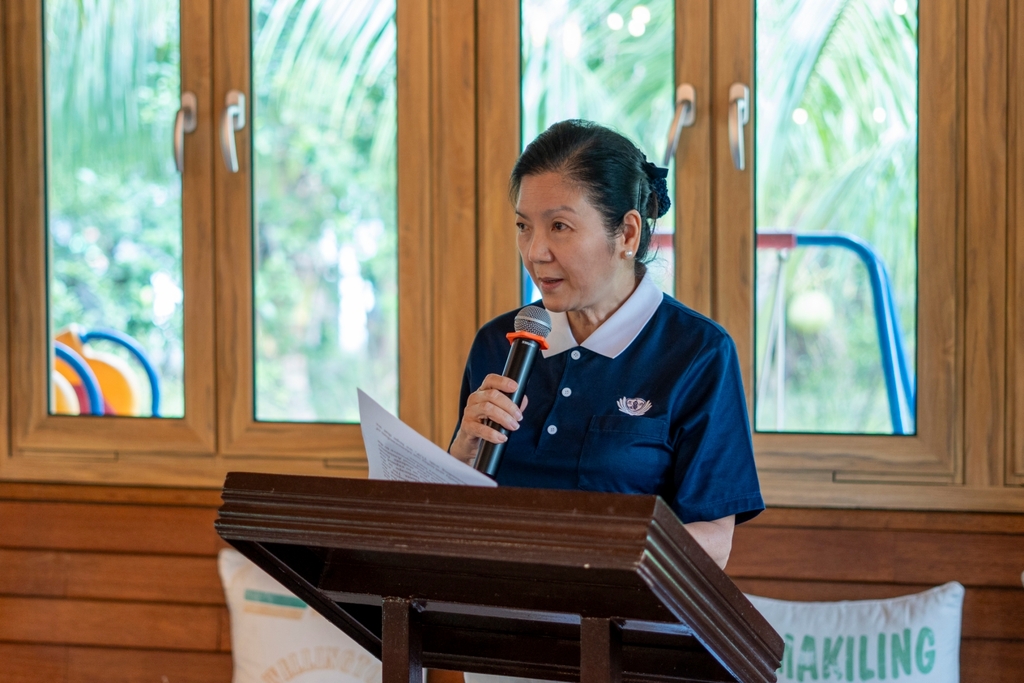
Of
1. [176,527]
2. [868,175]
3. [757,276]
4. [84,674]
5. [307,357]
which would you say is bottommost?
[84,674]

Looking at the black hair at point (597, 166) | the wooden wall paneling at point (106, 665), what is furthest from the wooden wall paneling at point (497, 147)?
the wooden wall paneling at point (106, 665)

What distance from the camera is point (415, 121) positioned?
2428 millimetres

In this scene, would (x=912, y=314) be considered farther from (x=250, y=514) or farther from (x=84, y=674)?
(x=84, y=674)

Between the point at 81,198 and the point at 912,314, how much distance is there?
2.20 meters

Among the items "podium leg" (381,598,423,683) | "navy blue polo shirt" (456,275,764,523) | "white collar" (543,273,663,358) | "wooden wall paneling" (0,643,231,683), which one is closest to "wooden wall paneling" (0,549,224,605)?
"wooden wall paneling" (0,643,231,683)

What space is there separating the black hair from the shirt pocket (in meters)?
0.33

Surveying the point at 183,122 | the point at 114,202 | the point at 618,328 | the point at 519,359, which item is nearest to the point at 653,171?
the point at 618,328

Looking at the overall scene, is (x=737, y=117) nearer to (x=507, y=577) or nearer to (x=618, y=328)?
(x=618, y=328)

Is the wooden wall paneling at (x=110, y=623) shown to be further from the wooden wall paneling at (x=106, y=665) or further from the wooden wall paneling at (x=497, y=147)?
the wooden wall paneling at (x=497, y=147)

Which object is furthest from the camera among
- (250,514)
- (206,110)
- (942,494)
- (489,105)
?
(206,110)

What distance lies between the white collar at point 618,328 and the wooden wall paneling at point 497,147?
672 millimetres

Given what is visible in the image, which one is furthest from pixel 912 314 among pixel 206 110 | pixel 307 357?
pixel 206 110

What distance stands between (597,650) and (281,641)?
149 centimetres

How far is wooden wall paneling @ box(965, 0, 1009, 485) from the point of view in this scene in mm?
2129
